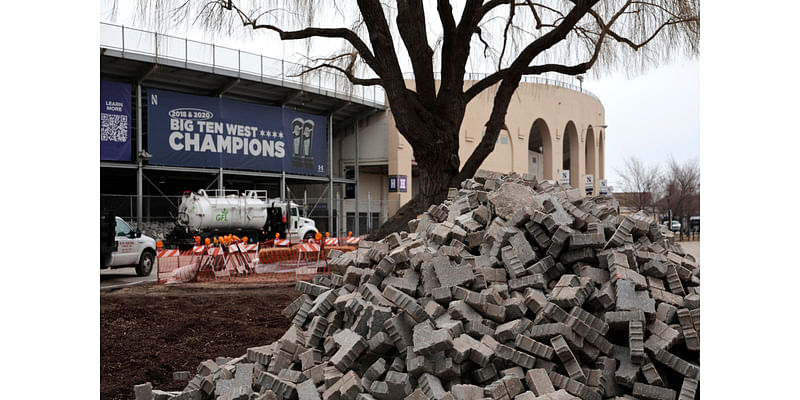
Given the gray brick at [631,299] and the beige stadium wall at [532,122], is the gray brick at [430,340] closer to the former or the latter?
the gray brick at [631,299]

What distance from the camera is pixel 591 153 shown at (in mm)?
50594

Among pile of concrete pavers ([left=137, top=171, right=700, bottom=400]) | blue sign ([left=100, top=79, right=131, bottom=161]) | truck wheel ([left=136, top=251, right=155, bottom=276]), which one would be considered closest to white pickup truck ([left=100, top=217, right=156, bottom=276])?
truck wheel ([left=136, top=251, right=155, bottom=276])

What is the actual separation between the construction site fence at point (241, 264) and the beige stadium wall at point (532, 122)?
20.3 m

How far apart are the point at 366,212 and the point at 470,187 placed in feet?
104

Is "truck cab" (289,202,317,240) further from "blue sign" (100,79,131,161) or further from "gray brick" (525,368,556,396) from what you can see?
"gray brick" (525,368,556,396)

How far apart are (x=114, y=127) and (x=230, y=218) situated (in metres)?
6.71

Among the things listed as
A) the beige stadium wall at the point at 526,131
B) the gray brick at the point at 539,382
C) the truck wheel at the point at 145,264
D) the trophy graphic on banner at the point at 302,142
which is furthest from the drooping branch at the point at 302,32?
the trophy graphic on banner at the point at 302,142

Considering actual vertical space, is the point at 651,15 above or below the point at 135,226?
above

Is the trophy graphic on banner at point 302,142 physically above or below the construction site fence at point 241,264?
above

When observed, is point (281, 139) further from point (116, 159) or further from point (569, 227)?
point (569, 227)

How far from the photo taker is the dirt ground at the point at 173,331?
5.46m

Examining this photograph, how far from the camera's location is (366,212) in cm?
3750

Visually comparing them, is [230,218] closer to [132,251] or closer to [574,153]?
[132,251]
